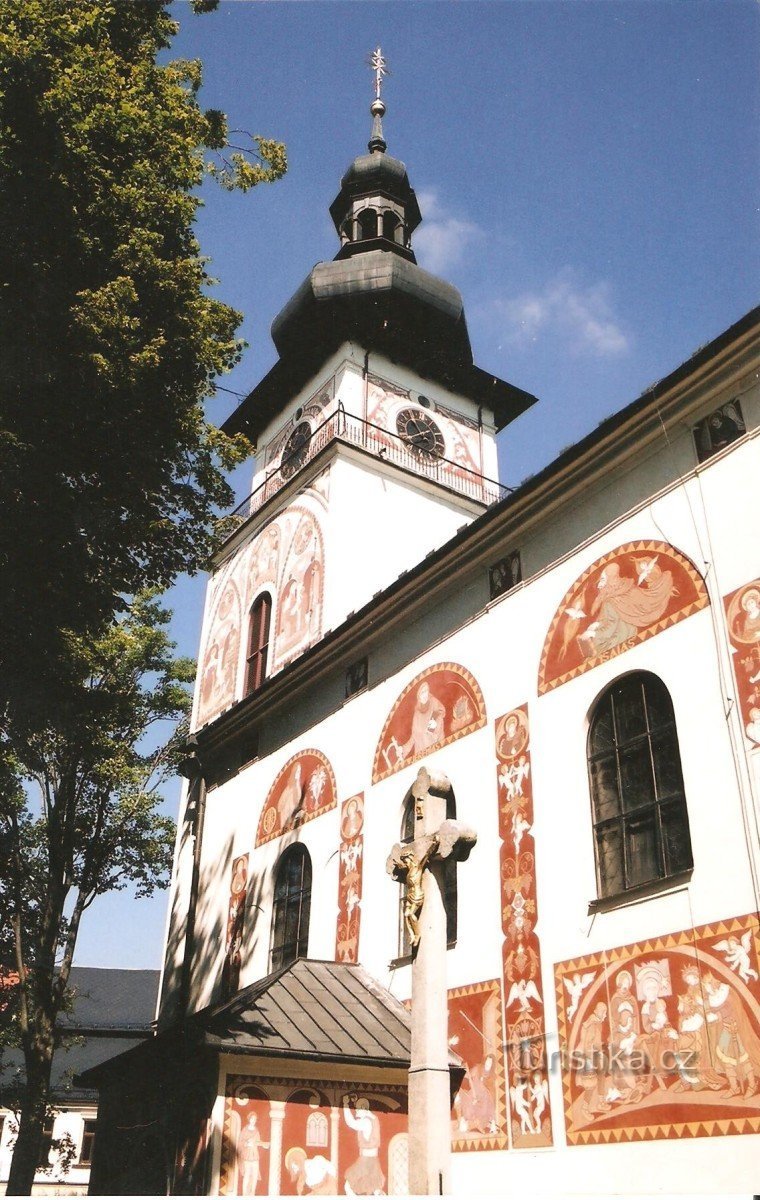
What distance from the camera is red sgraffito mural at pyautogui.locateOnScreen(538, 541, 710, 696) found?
9.46 m

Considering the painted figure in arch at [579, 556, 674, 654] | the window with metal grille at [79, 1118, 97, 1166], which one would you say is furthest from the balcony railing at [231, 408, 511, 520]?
the window with metal grille at [79, 1118, 97, 1166]

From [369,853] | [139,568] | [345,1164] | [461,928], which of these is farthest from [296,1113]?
[139,568]

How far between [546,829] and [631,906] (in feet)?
4.40

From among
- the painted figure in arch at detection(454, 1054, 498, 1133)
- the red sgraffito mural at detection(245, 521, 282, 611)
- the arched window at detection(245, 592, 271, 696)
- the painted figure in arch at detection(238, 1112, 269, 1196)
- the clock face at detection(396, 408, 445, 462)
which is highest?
the clock face at detection(396, 408, 445, 462)

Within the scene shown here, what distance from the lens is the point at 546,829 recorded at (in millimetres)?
10062

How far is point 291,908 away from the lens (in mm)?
14219

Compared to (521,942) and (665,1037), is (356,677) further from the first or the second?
(665,1037)

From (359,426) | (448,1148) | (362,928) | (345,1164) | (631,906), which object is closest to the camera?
(448,1148)

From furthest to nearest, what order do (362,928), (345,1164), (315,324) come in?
(315,324) < (362,928) < (345,1164)

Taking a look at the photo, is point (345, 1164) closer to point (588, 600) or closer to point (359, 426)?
point (588, 600)

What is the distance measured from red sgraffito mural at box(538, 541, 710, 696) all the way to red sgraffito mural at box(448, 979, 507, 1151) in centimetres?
305

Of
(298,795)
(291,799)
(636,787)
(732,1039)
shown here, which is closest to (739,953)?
(732,1039)

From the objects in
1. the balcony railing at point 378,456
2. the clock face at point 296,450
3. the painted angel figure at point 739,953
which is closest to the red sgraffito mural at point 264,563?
the balcony railing at point 378,456

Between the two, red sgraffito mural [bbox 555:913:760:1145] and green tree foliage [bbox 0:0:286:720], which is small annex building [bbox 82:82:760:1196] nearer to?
red sgraffito mural [bbox 555:913:760:1145]
